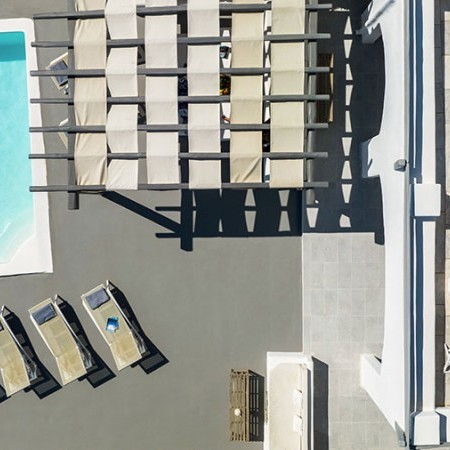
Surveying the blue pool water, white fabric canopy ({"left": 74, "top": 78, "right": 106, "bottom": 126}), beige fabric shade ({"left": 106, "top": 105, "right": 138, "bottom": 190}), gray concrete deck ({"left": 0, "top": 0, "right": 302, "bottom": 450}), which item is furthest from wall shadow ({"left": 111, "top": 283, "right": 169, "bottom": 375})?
white fabric canopy ({"left": 74, "top": 78, "right": 106, "bottom": 126})

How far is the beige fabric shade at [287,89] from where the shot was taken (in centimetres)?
867

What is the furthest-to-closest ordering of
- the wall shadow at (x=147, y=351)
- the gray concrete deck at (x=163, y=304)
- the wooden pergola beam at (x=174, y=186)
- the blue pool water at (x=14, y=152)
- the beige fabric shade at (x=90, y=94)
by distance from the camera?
the blue pool water at (x=14, y=152)
the wall shadow at (x=147, y=351)
the gray concrete deck at (x=163, y=304)
the beige fabric shade at (x=90, y=94)
the wooden pergola beam at (x=174, y=186)

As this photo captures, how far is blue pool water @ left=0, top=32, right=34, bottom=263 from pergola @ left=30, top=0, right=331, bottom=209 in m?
2.87

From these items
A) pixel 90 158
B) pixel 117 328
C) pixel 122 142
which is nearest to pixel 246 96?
pixel 122 142

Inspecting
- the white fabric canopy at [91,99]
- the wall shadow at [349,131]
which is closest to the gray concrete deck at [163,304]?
the wall shadow at [349,131]

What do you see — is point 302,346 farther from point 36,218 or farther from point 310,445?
point 36,218

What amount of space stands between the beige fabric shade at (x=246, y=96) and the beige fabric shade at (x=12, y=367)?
670cm

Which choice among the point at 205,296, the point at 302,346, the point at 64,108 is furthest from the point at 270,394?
the point at 64,108

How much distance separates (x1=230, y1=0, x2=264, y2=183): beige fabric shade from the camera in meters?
8.73

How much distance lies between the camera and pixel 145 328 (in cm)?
1117

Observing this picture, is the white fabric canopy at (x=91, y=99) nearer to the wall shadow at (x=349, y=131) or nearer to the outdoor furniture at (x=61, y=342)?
the outdoor furniture at (x=61, y=342)

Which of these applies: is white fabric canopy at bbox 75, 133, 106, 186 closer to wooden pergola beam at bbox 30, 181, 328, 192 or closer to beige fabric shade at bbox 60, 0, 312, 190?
beige fabric shade at bbox 60, 0, 312, 190

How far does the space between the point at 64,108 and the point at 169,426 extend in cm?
813

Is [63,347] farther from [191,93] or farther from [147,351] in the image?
[191,93]
